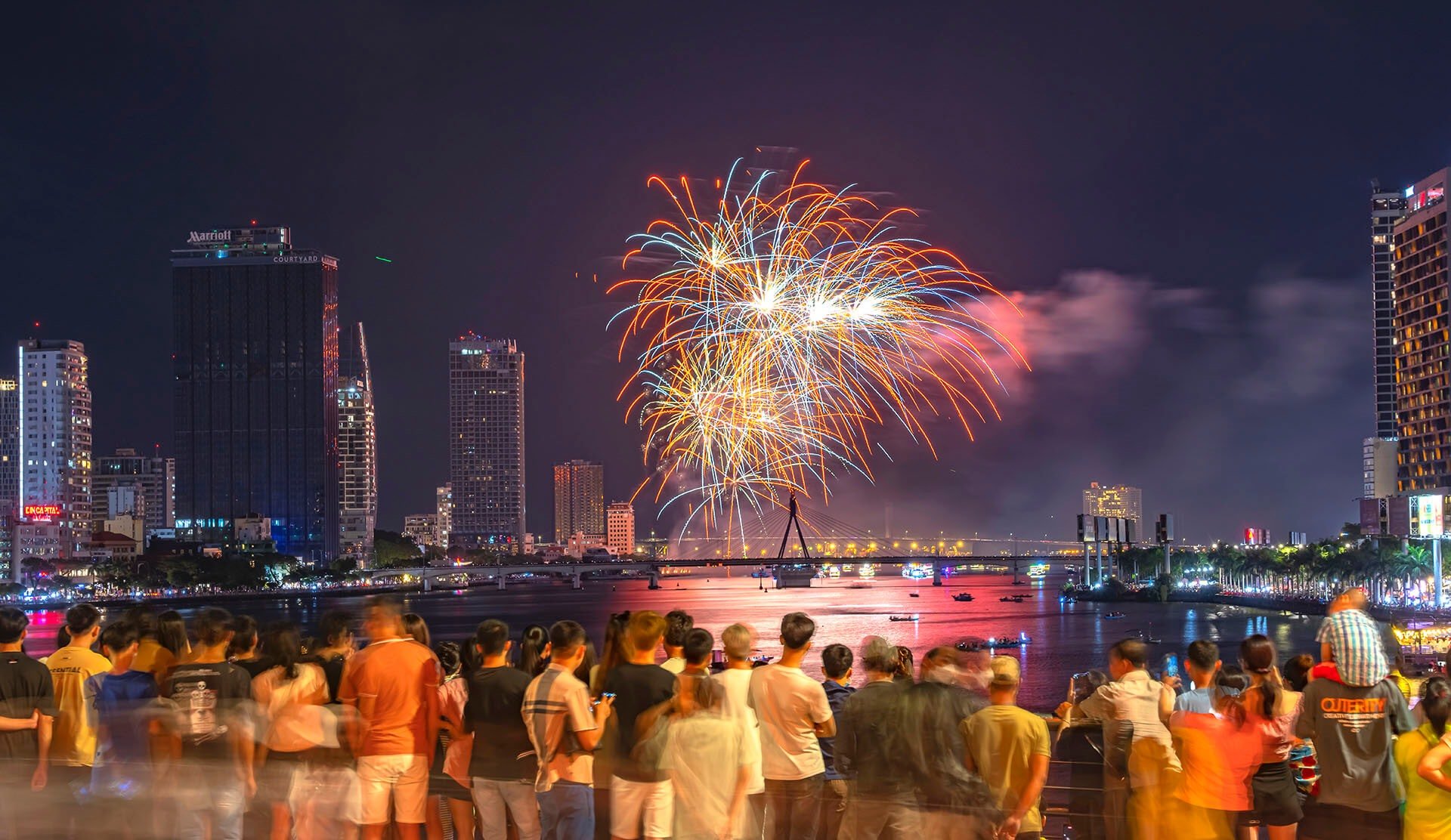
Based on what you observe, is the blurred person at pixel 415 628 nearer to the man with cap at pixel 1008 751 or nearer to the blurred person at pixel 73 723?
the blurred person at pixel 73 723

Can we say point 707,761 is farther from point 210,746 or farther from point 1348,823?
point 1348,823

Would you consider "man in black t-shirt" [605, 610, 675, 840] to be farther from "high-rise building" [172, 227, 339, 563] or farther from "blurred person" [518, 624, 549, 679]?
"high-rise building" [172, 227, 339, 563]

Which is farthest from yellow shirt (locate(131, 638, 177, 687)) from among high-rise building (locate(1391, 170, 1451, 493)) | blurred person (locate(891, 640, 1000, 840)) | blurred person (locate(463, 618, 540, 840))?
high-rise building (locate(1391, 170, 1451, 493))

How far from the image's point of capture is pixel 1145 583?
165 m

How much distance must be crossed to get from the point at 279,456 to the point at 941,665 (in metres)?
197

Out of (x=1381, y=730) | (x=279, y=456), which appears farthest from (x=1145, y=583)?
(x=1381, y=730)

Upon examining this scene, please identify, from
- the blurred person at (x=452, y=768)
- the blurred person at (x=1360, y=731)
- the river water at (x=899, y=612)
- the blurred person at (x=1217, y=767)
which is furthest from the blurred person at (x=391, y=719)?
the river water at (x=899, y=612)

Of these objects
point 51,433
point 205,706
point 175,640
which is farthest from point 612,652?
point 51,433

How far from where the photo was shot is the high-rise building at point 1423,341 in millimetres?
116688

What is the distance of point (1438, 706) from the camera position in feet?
20.7

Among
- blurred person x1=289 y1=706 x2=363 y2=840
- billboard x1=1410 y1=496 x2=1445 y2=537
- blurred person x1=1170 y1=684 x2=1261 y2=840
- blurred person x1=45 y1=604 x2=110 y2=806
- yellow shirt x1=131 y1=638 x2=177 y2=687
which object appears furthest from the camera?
billboard x1=1410 y1=496 x2=1445 y2=537

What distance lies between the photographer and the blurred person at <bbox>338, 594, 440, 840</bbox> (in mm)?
7551

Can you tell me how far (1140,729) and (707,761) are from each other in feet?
8.35

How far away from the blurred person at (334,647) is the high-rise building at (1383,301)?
7096 inches
